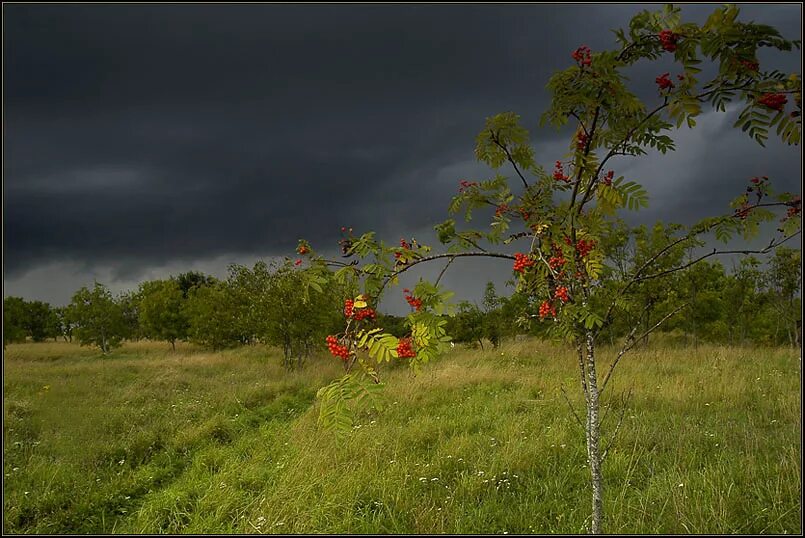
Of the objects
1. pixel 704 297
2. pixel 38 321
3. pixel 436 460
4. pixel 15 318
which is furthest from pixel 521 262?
pixel 38 321

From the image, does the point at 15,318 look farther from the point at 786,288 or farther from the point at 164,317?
the point at 786,288

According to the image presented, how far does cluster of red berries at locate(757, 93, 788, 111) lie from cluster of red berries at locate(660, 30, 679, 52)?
0.75m

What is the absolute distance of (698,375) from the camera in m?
12.5

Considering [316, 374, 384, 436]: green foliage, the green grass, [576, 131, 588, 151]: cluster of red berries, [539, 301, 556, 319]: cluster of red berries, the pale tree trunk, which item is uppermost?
[576, 131, 588, 151]: cluster of red berries

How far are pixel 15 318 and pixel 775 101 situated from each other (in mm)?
57560

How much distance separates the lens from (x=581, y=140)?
4203 millimetres

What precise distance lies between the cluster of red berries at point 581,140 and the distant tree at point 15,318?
45.7m

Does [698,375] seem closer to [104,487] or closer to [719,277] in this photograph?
[104,487]

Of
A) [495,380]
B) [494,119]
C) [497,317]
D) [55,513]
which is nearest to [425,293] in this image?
[494,119]

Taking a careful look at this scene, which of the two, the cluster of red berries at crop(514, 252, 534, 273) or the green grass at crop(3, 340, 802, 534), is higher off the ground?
the cluster of red berries at crop(514, 252, 534, 273)

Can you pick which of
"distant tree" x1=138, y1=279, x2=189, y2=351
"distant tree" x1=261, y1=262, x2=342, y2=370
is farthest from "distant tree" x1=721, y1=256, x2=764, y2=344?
"distant tree" x1=138, y1=279, x2=189, y2=351

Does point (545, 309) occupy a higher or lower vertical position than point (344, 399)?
higher

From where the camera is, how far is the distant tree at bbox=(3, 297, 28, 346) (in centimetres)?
3944

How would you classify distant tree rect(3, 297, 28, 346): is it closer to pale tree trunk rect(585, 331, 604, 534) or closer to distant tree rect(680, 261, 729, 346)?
distant tree rect(680, 261, 729, 346)
